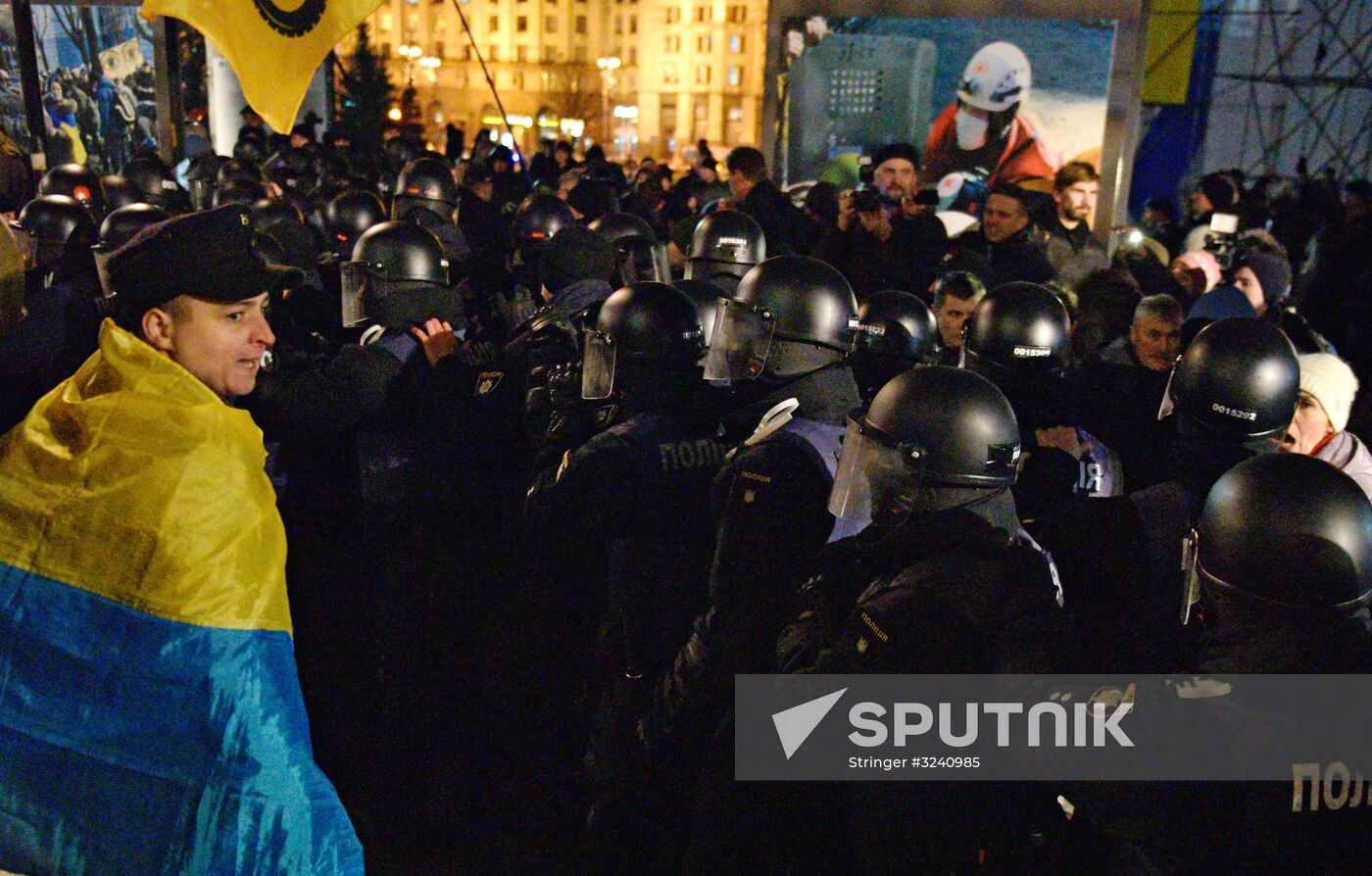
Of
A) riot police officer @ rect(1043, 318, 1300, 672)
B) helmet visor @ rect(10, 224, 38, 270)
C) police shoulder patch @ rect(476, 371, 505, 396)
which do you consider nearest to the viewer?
riot police officer @ rect(1043, 318, 1300, 672)

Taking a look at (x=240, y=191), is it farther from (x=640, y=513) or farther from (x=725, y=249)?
(x=640, y=513)

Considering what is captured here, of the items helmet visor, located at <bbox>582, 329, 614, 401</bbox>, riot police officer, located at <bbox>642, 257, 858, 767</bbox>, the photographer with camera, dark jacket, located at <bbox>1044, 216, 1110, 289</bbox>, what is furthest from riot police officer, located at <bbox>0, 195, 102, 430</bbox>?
dark jacket, located at <bbox>1044, 216, 1110, 289</bbox>

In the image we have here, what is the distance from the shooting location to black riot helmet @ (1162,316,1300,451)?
341cm

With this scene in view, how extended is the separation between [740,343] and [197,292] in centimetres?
179

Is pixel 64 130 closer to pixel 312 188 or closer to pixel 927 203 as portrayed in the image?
pixel 312 188

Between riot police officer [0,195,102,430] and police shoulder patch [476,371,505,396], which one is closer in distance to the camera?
riot police officer [0,195,102,430]

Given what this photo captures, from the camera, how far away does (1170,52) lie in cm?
2003

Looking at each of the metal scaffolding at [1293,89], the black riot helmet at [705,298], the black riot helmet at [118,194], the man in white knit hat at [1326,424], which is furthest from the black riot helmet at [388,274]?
the metal scaffolding at [1293,89]

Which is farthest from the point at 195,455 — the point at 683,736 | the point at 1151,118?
the point at 1151,118

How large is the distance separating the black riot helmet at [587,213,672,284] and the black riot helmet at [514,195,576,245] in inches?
27.7

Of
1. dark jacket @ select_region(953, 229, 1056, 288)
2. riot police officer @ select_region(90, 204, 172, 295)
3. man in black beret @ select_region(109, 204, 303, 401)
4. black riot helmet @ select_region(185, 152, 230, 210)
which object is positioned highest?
man in black beret @ select_region(109, 204, 303, 401)

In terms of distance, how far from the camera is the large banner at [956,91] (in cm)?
1092

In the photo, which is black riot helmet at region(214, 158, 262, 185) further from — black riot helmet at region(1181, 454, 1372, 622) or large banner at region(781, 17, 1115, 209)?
black riot helmet at region(1181, 454, 1372, 622)

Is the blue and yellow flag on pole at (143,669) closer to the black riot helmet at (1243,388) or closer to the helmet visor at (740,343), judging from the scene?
the helmet visor at (740,343)
